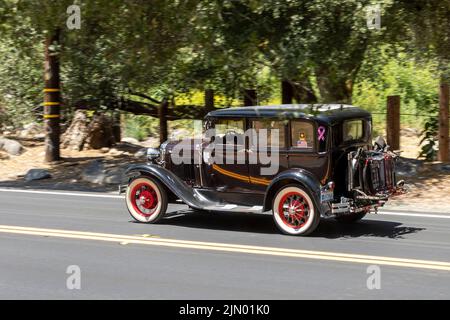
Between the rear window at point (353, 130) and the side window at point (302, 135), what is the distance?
0.50m

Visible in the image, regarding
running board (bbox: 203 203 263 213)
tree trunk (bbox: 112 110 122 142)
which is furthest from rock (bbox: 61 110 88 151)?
running board (bbox: 203 203 263 213)

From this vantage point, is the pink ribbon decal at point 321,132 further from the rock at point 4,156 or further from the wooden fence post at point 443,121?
the rock at point 4,156

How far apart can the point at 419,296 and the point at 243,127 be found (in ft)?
→ 13.5

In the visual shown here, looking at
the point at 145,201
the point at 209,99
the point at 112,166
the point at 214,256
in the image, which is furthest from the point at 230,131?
the point at 209,99

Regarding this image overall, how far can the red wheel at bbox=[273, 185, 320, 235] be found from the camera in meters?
9.90

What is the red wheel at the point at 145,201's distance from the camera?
1102 cm

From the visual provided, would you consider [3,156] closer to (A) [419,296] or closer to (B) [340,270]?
(B) [340,270]

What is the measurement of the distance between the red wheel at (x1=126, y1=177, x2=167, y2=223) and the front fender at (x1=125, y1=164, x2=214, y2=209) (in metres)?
0.15

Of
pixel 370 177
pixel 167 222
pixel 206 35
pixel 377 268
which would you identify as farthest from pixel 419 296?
pixel 206 35

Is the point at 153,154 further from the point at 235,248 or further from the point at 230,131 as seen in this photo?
the point at 235,248

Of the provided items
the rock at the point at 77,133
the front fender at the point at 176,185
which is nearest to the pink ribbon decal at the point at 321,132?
the front fender at the point at 176,185

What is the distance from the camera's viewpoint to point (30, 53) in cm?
1797

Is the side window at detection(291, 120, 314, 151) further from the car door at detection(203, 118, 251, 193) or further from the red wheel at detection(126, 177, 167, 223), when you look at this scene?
the red wheel at detection(126, 177, 167, 223)

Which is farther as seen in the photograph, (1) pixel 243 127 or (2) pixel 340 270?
(1) pixel 243 127
